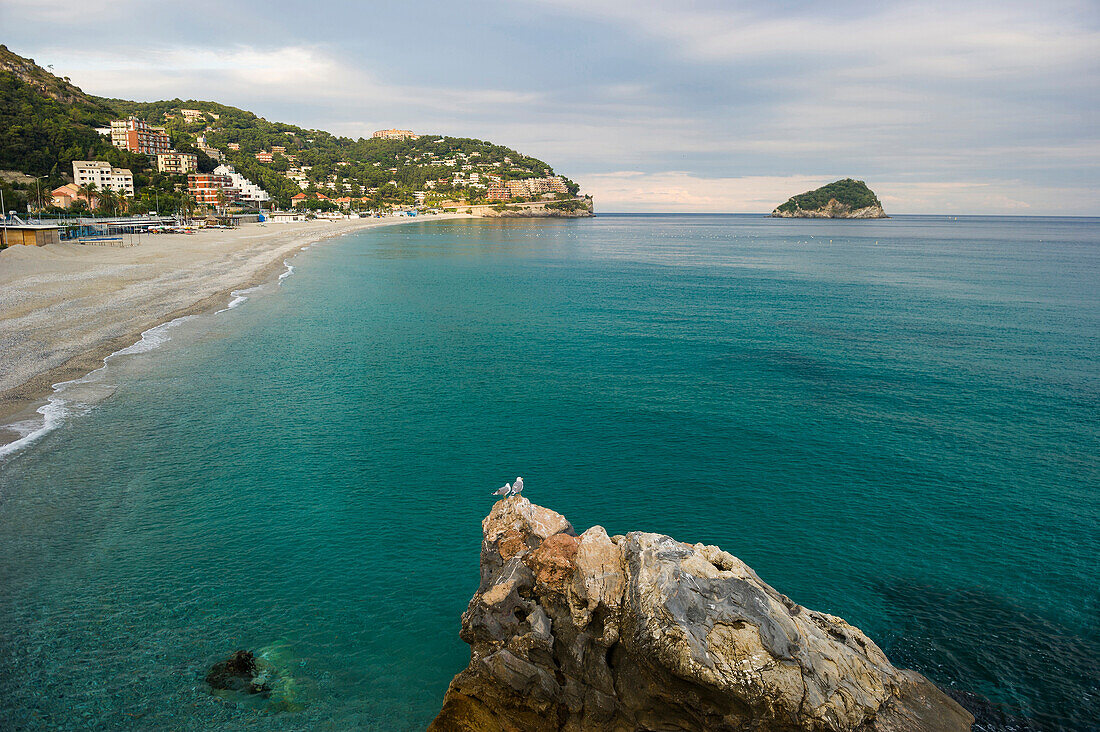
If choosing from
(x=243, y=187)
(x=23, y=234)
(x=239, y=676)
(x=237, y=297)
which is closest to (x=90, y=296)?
(x=237, y=297)

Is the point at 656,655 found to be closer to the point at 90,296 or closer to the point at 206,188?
the point at 90,296

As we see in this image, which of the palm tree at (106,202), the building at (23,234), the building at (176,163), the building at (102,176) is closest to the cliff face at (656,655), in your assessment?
the building at (23,234)

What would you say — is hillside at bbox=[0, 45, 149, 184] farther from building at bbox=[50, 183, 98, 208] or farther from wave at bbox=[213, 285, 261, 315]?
wave at bbox=[213, 285, 261, 315]

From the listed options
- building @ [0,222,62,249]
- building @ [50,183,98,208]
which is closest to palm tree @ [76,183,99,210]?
building @ [50,183,98,208]

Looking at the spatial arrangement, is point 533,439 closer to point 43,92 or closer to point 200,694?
point 200,694

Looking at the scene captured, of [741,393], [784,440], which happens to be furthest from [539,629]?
→ [741,393]
